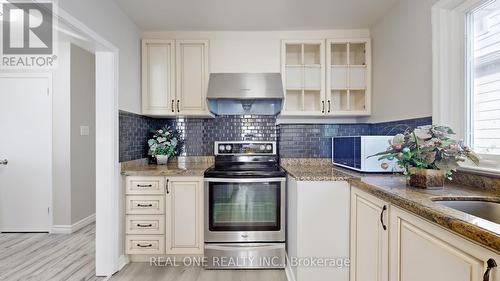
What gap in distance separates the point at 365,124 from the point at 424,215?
2032 mm

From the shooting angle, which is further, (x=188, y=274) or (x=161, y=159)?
(x=161, y=159)

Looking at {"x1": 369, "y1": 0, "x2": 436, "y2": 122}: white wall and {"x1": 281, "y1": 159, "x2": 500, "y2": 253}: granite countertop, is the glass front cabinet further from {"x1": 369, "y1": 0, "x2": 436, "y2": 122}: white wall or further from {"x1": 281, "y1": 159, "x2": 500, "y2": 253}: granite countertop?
{"x1": 281, "y1": 159, "x2": 500, "y2": 253}: granite countertop

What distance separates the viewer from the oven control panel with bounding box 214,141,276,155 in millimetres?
2941

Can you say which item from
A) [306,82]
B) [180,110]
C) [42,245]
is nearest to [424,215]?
[306,82]

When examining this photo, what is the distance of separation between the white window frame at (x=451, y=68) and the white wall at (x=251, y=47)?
1.06 meters

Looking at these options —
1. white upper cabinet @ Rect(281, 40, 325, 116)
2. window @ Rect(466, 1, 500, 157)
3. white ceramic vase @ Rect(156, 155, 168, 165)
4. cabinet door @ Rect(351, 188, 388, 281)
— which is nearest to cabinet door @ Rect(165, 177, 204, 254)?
white ceramic vase @ Rect(156, 155, 168, 165)

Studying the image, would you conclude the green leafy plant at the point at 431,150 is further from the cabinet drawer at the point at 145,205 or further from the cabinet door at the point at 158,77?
the cabinet door at the point at 158,77

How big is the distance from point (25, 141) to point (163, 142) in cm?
191

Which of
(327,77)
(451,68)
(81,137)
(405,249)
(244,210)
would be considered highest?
(327,77)

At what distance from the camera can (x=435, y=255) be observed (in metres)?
1.00

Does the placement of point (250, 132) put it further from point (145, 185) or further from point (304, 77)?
point (145, 185)

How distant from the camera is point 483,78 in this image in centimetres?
157

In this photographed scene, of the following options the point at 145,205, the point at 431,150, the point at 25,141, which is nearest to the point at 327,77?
the point at 431,150

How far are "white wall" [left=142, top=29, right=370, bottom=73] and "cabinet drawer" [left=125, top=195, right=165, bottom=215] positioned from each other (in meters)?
1.38
